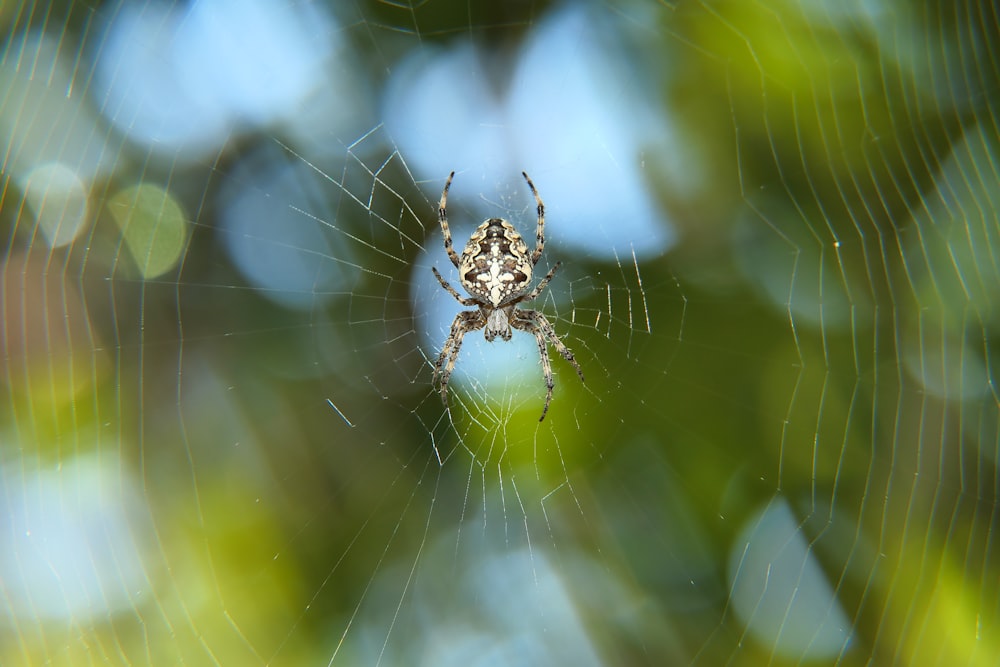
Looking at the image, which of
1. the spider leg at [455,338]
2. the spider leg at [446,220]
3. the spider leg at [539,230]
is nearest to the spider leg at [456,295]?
the spider leg at [455,338]

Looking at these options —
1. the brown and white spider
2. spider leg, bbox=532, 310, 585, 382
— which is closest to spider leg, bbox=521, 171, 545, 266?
the brown and white spider

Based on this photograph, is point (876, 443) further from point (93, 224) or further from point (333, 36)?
point (93, 224)

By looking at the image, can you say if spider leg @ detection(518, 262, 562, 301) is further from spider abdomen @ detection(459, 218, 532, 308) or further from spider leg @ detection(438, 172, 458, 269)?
spider leg @ detection(438, 172, 458, 269)

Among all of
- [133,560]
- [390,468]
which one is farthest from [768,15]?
[133,560]

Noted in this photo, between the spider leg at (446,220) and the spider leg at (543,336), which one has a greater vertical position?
the spider leg at (446,220)

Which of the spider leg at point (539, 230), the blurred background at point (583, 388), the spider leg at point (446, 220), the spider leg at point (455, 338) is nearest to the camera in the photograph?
the blurred background at point (583, 388)

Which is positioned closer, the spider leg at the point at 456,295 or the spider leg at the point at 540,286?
the spider leg at the point at 540,286

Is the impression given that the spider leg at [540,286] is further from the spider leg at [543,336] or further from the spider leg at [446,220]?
the spider leg at [446,220]
